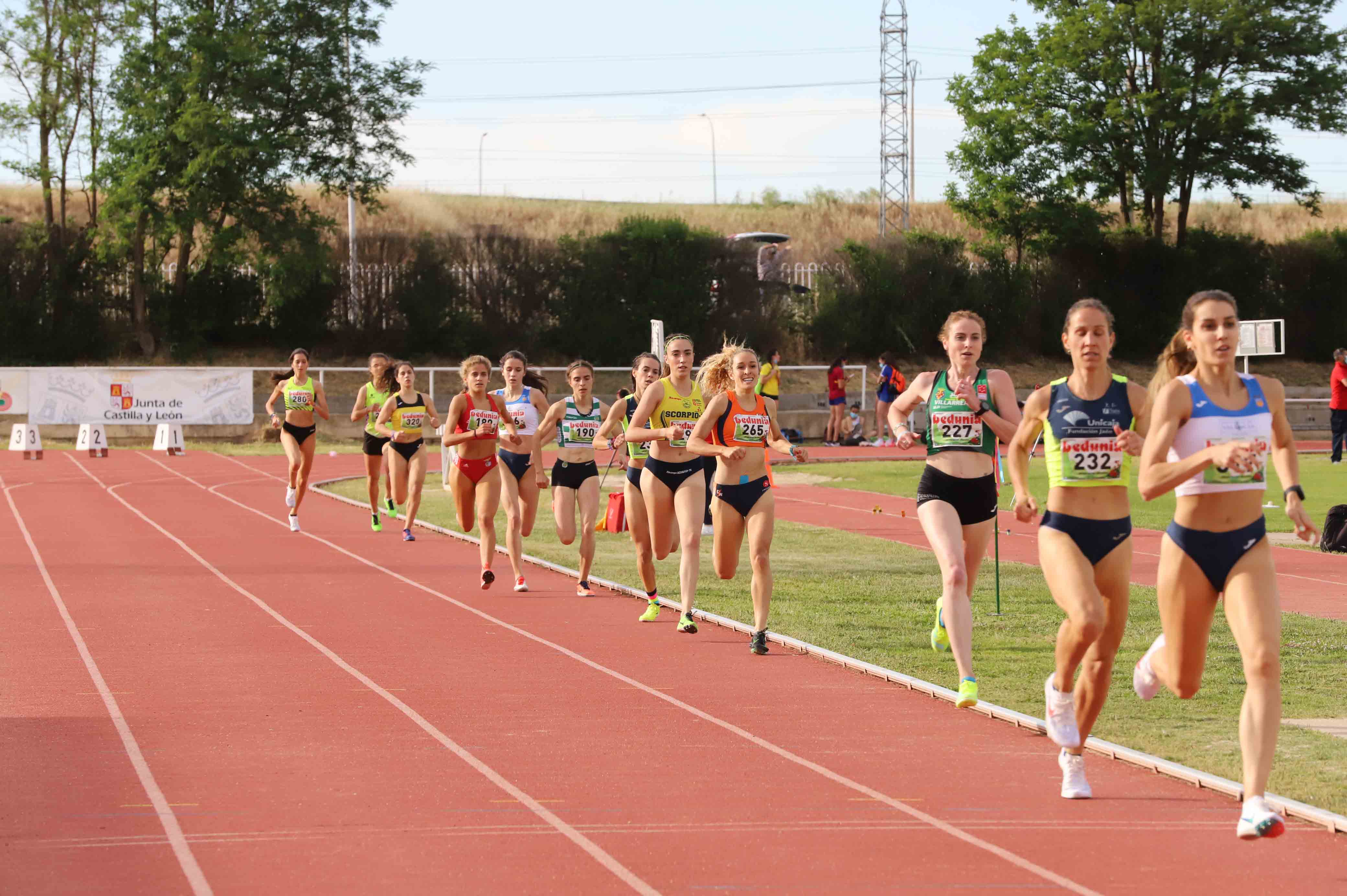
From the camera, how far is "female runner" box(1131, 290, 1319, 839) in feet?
18.0

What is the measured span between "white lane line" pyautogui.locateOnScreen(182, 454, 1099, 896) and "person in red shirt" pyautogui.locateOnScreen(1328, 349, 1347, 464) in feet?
70.1

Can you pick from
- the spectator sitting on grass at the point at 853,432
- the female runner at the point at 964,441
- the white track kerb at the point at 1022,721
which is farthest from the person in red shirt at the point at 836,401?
the female runner at the point at 964,441

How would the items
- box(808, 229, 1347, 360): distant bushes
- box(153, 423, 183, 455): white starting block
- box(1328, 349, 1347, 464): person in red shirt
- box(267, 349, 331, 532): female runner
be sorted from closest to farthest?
box(267, 349, 331, 532): female runner, box(1328, 349, 1347, 464): person in red shirt, box(153, 423, 183, 455): white starting block, box(808, 229, 1347, 360): distant bushes

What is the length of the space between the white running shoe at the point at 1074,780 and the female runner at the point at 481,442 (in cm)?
729

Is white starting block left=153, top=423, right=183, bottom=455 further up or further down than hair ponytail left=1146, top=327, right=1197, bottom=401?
further down

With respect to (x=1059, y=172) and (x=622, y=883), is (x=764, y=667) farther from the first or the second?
(x=1059, y=172)

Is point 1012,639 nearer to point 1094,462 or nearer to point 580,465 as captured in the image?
point 580,465

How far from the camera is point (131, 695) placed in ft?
28.0

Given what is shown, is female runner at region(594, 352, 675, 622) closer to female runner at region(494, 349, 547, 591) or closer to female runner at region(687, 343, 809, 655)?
female runner at region(494, 349, 547, 591)

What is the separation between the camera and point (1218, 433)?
569 centimetres

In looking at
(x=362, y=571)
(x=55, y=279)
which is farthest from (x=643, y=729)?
(x=55, y=279)

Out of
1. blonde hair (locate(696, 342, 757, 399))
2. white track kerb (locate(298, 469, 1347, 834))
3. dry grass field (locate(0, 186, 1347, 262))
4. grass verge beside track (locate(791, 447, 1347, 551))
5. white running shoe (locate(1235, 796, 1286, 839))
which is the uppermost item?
dry grass field (locate(0, 186, 1347, 262))

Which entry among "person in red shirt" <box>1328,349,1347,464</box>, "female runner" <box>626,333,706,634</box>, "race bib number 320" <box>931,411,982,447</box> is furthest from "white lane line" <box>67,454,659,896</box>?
"person in red shirt" <box>1328,349,1347,464</box>

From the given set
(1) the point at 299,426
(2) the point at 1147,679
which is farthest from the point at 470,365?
(2) the point at 1147,679
